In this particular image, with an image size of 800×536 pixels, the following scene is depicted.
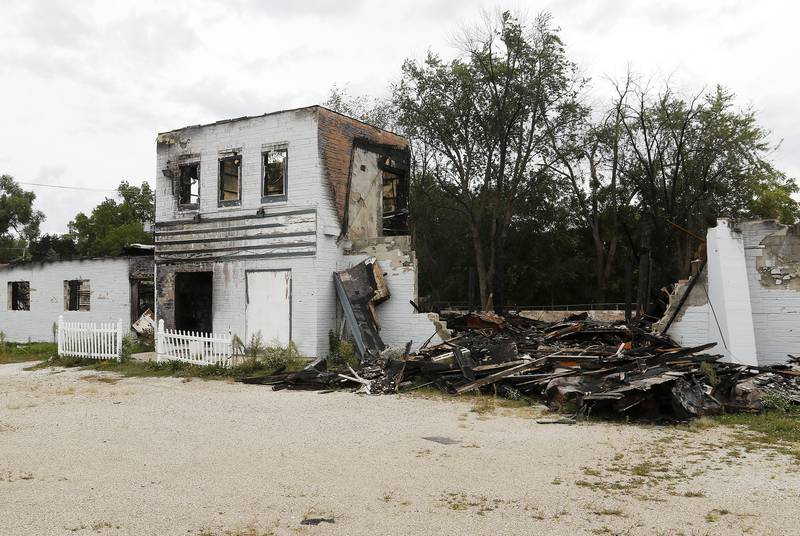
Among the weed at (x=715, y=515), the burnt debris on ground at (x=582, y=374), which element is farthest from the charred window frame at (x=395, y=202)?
the weed at (x=715, y=515)

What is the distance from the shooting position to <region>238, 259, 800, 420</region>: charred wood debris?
30.1ft

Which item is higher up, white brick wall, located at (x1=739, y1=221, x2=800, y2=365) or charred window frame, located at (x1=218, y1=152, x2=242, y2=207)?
charred window frame, located at (x1=218, y1=152, x2=242, y2=207)

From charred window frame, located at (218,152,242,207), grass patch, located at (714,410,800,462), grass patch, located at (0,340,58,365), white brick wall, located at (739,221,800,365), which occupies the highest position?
charred window frame, located at (218,152,242,207)

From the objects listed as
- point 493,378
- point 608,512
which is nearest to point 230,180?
point 493,378

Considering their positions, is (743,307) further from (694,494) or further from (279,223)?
(279,223)

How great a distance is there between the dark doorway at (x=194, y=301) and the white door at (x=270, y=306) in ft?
7.75

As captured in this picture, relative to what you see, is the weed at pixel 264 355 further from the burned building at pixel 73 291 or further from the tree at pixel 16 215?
the tree at pixel 16 215

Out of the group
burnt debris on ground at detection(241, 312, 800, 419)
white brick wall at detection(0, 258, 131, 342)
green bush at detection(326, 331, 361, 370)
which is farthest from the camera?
white brick wall at detection(0, 258, 131, 342)

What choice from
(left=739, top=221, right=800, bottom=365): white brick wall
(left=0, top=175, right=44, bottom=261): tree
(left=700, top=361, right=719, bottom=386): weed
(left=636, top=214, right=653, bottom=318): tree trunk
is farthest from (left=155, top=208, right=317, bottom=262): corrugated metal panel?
(left=0, top=175, right=44, bottom=261): tree

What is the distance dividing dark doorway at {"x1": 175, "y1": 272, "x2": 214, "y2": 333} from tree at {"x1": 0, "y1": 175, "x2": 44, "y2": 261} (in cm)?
4692

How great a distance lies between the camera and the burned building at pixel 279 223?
15500 millimetres

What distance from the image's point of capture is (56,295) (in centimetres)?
2169

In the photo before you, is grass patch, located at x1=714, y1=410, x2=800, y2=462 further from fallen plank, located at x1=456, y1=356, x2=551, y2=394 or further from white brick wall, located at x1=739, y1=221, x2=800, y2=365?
white brick wall, located at x1=739, y1=221, x2=800, y2=365

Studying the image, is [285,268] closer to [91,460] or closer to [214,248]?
[214,248]
